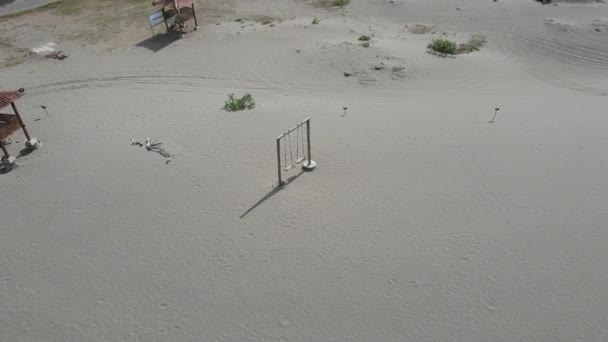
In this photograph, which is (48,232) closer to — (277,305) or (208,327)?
(208,327)

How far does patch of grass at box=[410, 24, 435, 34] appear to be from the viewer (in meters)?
21.7

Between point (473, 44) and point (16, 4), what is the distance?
31.1 metres

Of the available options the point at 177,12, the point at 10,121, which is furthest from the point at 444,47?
the point at 10,121

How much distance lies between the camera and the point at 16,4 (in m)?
28.5

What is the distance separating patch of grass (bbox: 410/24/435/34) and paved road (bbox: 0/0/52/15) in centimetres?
2551

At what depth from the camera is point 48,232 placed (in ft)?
33.6

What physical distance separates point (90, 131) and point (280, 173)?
26.1 ft

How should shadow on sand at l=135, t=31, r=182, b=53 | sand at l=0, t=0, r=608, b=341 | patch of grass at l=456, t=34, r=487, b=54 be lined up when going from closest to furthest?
1. sand at l=0, t=0, r=608, b=341
2. patch of grass at l=456, t=34, r=487, b=54
3. shadow on sand at l=135, t=31, r=182, b=53

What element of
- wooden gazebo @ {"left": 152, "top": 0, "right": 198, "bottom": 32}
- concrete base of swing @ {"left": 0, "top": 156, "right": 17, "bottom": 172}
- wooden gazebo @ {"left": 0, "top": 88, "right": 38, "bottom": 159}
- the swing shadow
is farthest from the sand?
wooden gazebo @ {"left": 152, "top": 0, "right": 198, "bottom": 32}

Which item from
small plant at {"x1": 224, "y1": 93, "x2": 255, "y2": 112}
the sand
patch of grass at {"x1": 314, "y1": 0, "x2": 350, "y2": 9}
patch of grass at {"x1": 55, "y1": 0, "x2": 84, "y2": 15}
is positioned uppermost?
patch of grass at {"x1": 55, "y1": 0, "x2": 84, "y2": 15}

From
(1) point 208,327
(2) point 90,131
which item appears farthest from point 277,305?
(2) point 90,131

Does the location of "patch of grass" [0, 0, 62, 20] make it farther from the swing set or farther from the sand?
the swing set

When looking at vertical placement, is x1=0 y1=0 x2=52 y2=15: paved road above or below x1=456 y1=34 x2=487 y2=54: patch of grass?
above

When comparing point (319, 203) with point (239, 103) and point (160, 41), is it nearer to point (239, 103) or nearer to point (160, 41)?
point (239, 103)
